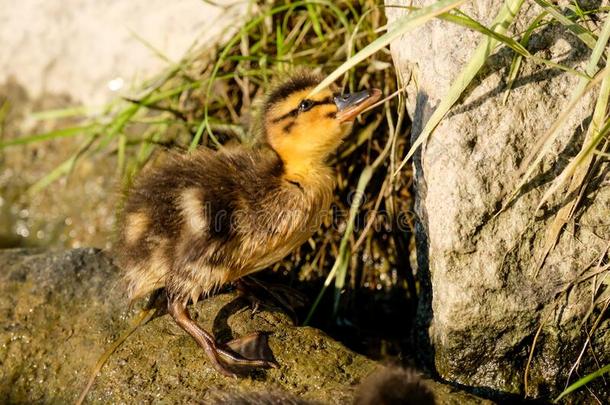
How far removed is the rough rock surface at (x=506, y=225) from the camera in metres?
2.86

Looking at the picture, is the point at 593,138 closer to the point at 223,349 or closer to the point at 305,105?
the point at 305,105

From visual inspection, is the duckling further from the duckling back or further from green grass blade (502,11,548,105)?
green grass blade (502,11,548,105)

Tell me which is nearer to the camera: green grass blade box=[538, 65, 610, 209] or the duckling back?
green grass blade box=[538, 65, 610, 209]

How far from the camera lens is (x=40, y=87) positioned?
15.9 ft

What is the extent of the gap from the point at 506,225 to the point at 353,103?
0.67 meters

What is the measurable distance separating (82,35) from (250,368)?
93.4 inches

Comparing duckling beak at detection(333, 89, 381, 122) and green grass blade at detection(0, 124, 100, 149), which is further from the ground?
duckling beak at detection(333, 89, 381, 122)

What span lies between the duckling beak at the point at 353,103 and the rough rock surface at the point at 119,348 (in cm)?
69

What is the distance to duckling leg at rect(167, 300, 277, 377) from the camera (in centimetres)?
288

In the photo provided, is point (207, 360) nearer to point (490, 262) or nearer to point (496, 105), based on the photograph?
point (490, 262)

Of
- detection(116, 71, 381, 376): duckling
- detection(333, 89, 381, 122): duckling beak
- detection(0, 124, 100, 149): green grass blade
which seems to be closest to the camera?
detection(116, 71, 381, 376): duckling

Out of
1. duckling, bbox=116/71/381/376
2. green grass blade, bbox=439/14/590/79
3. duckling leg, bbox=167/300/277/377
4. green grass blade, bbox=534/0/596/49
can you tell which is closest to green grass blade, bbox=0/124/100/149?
duckling, bbox=116/71/381/376

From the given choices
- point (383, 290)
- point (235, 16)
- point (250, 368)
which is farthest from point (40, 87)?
point (250, 368)

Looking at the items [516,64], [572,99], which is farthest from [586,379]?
[516,64]
